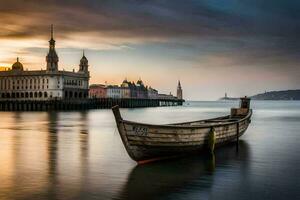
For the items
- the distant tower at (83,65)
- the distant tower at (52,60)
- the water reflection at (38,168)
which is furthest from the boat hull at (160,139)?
the distant tower at (83,65)

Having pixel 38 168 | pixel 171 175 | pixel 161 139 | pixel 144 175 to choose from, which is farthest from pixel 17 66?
pixel 171 175

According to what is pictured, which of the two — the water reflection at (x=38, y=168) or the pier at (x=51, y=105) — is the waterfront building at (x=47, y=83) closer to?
the pier at (x=51, y=105)

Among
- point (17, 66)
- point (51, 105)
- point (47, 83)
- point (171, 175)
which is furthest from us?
point (17, 66)

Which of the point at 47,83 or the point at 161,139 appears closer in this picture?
the point at 161,139

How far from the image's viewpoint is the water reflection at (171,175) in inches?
676

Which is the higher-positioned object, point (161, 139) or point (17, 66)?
point (17, 66)

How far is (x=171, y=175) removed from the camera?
2027 centimetres

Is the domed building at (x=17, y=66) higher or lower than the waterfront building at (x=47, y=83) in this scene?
higher

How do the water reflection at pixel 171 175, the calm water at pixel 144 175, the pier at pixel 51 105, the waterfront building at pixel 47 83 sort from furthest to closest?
the waterfront building at pixel 47 83 < the pier at pixel 51 105 < the water reflection at pixel 171 175 < the calm water at pixel 144 175

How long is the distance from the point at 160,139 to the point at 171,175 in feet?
9.30

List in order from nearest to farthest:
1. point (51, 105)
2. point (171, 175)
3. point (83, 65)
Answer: point (171, 175) < point (51, 105) < point (83, 65)

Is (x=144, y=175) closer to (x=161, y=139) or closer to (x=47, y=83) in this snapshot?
A: (x=161, y=139)

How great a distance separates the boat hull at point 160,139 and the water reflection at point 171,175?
0.53m

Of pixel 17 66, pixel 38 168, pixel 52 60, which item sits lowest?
pixel 38 168
